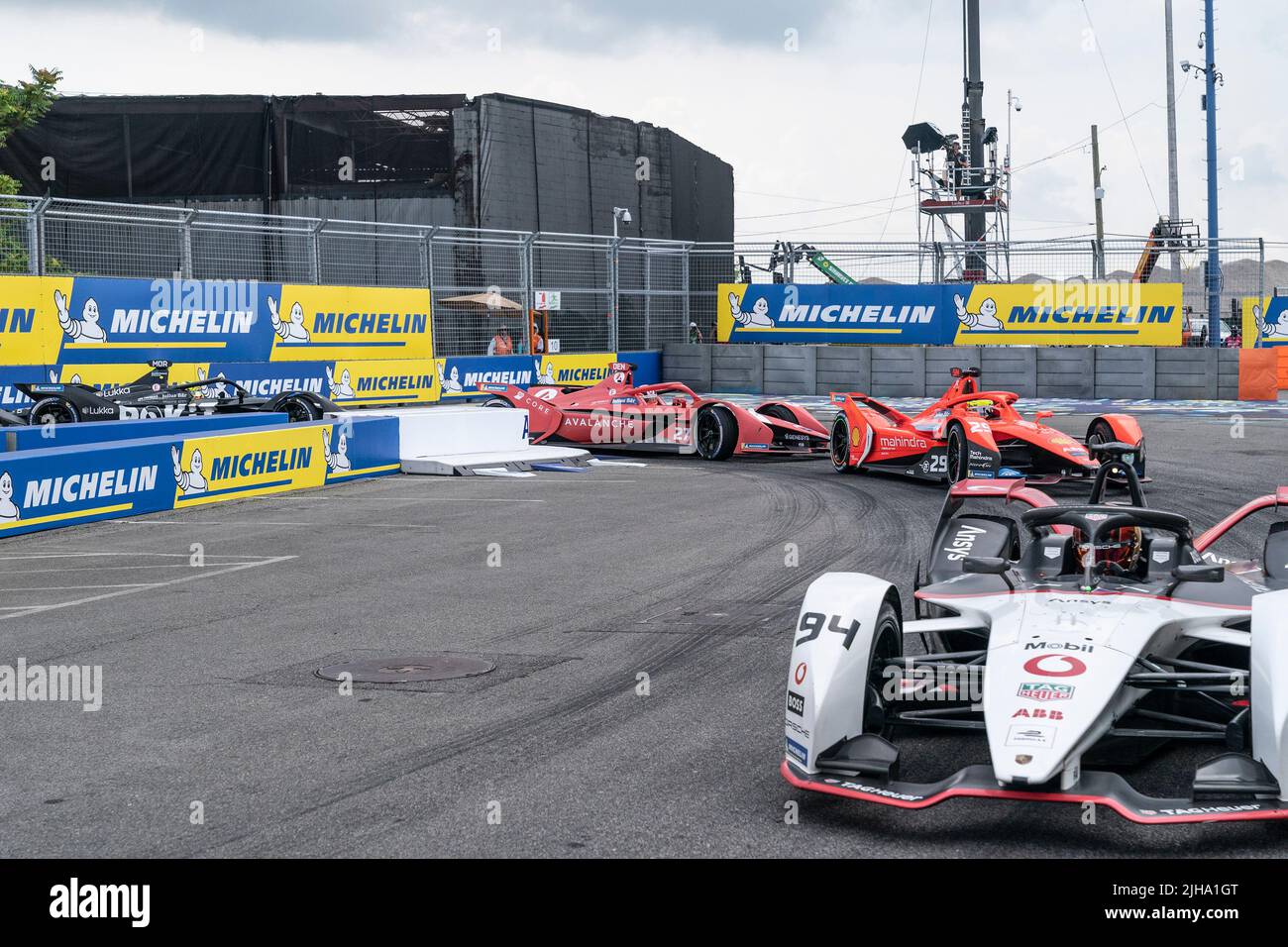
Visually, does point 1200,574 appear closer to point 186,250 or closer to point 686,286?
point 186,250

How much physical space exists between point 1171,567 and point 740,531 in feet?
19.9

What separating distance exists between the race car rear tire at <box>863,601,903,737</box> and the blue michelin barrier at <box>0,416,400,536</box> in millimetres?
8911

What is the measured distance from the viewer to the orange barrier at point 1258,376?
28.2 m

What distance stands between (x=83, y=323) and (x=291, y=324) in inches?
166

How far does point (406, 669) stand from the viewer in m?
7.45

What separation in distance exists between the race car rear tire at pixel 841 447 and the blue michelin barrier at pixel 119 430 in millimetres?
6576

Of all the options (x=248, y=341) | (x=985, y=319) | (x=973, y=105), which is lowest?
(x=248, y=341)

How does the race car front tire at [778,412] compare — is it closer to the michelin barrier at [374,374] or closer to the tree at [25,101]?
the michelin barrier at [374,374]

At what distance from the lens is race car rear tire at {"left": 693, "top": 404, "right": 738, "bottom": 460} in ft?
61.5

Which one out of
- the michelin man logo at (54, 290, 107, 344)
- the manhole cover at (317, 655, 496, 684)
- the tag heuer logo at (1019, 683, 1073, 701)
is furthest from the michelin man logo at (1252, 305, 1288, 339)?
the tag heuer logo at (1019, 683, 1073, 701)

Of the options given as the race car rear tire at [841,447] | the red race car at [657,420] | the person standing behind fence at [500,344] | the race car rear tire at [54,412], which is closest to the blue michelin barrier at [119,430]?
the race car rear tire at [54,412]

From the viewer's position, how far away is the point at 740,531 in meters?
12.4
